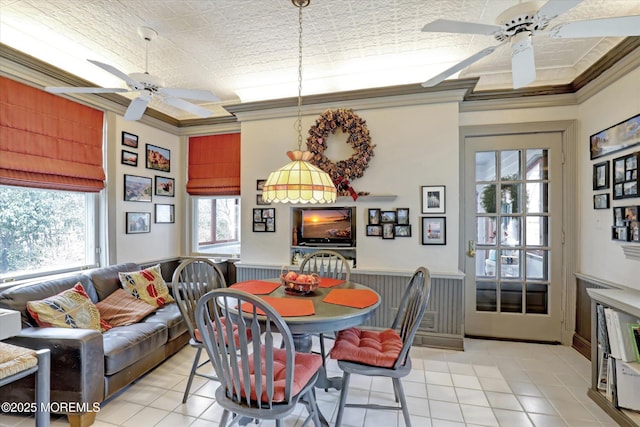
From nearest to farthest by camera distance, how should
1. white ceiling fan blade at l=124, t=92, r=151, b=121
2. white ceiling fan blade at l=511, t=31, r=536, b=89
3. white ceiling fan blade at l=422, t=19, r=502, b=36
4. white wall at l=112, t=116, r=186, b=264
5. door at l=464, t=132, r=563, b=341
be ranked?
white ceiling fan blade at l=422, t=19, r=502, b=36 → white ceiling fan blade at l=511, t=31, r=536, b=89 → white ceiling fan blade at l=124, t=92, r=151, b=121 → door at l=464, t=132, r=563, b=341 → white wall at l=112, t=116, r=186, b=264

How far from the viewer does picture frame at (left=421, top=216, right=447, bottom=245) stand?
3.18 meters

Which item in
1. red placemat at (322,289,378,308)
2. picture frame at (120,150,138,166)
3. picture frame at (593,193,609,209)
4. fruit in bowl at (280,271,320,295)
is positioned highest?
picture frame at (120,150,138,166)

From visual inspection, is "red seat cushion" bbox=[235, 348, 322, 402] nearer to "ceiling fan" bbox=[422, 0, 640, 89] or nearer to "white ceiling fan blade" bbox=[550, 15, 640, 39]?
"ceiling fan" bbox=[422, 0, 640, 89]

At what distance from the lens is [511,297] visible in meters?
3.37

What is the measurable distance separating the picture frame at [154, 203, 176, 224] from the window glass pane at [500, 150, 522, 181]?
13.9ft

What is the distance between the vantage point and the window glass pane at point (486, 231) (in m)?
3.41

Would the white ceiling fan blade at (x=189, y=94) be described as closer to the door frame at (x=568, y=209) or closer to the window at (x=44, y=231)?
the window at (x=44, y=231)

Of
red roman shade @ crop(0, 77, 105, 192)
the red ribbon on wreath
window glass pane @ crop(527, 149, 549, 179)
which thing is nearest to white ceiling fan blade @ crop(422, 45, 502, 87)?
the red ribbon on wreath

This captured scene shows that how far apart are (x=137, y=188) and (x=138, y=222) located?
16.5 inches

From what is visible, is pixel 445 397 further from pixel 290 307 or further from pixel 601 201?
pixel 601 201

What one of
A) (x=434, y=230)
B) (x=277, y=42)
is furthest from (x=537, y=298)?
(x=277, y=42)

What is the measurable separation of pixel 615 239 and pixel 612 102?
1.18 metres

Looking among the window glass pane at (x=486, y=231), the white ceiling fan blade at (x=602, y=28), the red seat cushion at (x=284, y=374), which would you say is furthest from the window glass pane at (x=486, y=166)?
the red seat cushion at (x=284, y=374)

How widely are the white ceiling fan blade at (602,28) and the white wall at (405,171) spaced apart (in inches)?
57.1
